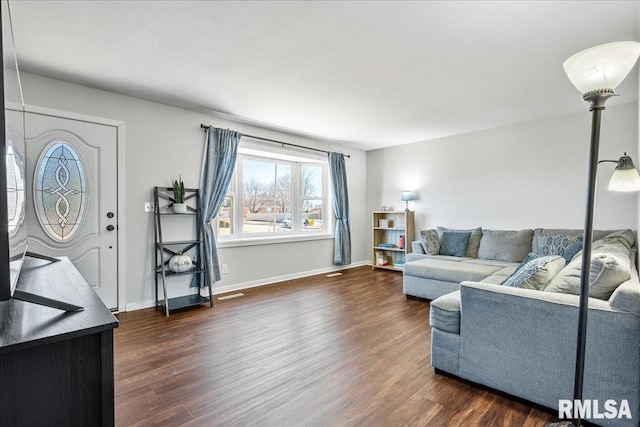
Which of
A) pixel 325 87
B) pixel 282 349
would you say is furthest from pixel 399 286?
pixel 325 87

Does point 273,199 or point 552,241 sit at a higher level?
point 273,199

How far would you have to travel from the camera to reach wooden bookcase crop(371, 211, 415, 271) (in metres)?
5.80

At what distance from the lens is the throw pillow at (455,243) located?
4632mm

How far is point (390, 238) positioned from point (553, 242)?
276 centimetres

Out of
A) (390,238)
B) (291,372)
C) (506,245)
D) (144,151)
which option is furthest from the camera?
(390,238)

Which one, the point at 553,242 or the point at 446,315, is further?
the point at 553,242

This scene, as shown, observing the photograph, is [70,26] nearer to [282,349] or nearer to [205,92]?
[205,92]

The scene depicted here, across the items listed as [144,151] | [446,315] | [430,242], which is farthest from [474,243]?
[144,151]

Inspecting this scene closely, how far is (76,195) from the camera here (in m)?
3.22

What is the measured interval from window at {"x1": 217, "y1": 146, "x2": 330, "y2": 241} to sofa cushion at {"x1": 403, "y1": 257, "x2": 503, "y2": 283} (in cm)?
222

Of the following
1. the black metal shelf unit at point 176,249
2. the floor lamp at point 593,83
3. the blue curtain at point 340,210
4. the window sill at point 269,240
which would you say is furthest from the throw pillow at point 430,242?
the floor lamp at point 593,83

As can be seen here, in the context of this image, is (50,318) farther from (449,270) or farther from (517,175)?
(517,175)

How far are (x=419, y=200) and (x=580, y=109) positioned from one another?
100 inches

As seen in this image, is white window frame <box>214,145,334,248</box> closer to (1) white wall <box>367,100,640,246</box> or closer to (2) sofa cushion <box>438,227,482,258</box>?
(1) white wall <box>367,100,640,246</box>
